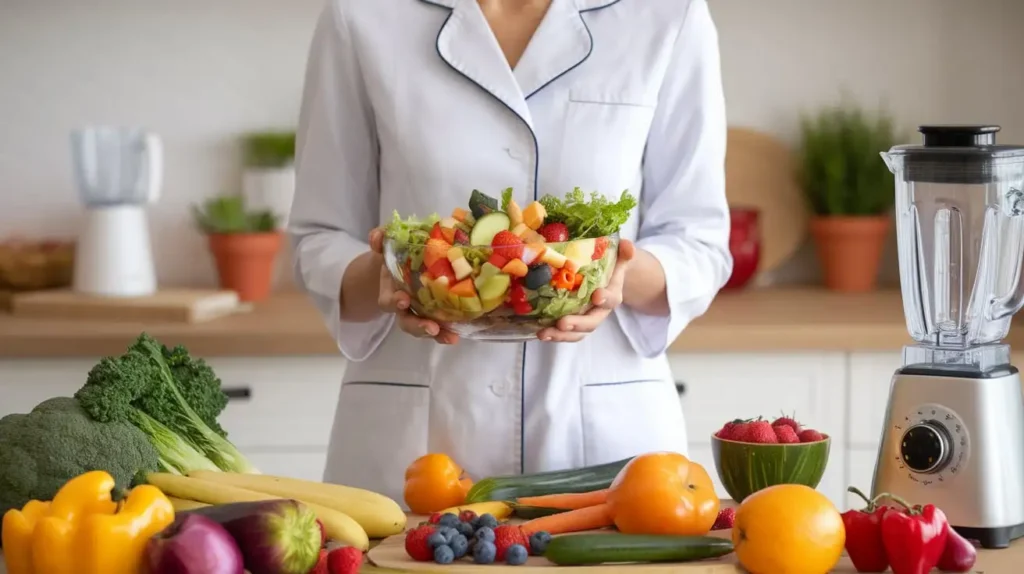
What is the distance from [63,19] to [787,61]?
1.65m

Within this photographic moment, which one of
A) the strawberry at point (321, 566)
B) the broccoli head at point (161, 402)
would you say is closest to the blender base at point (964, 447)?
the strawberry at point (321, 566)

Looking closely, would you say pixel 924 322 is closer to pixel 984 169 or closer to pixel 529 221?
pixel 984 169

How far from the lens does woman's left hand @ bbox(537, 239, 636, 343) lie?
122cm

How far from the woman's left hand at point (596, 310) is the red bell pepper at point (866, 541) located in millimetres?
298

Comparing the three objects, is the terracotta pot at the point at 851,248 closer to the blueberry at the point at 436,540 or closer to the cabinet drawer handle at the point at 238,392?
the cabinet drawer handle at the point at 238,392

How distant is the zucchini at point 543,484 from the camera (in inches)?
49.7

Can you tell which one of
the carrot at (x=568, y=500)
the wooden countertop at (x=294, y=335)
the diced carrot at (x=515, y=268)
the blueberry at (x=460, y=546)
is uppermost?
the diced carrot at (x=515, y=268)

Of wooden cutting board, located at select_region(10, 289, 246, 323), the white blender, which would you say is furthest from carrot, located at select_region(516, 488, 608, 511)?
the white blender

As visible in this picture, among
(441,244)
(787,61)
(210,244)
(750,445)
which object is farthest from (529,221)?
(787,61)

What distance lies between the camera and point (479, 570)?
105 centimetres

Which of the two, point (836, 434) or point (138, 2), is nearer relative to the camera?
point (836, 434)

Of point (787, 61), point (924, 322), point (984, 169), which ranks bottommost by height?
point (924, 322)

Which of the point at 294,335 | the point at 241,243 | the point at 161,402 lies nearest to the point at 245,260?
the point at 241,243

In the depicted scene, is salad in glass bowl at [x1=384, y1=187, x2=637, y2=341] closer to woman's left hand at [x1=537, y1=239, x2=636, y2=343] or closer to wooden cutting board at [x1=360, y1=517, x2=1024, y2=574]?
woman's left hand at [x1=537, y1=239, x2=636, y2=343]
